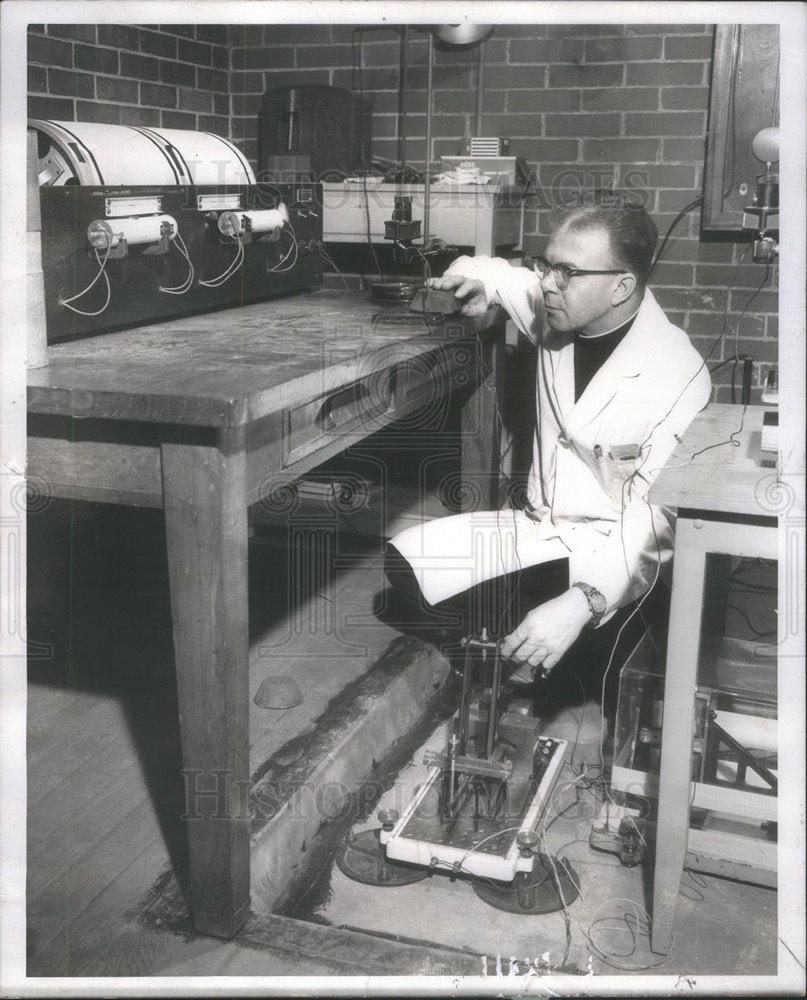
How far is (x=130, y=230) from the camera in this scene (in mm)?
1997

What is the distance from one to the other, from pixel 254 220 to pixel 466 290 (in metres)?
0.58

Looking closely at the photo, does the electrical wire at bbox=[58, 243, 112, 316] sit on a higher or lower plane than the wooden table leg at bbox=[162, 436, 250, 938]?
higher

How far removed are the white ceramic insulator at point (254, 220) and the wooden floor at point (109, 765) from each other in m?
1.20

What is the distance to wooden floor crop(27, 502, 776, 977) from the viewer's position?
167 cm

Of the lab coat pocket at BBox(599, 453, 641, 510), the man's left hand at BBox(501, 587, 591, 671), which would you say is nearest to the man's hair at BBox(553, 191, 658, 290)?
the lab coat pocket at BBox(599, 453, 641, 510)

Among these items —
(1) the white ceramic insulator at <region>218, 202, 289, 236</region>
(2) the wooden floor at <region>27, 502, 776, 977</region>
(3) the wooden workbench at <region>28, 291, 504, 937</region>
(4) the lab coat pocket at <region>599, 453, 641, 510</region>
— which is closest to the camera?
(3) the wooden workbench at <region>28, 291, 504, 937</region>

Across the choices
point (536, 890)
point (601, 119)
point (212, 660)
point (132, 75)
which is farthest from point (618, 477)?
point (132, 75)

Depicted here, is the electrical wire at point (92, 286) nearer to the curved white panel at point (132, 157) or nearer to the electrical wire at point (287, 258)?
the curved white panel at point (132, 157)

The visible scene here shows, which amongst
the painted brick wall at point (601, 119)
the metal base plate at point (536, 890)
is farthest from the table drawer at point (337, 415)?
the painted brick wall at point (601, 119)

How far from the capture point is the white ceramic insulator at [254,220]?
91.7 inches

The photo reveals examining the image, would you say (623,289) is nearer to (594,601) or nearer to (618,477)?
(618,477)

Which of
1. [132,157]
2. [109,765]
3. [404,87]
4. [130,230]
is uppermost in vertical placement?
[404,87]

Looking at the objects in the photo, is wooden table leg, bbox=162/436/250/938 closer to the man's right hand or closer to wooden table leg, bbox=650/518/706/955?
wooden table leg, bbox=650/518/706/955

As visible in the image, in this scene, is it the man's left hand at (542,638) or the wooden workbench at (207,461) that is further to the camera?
the man's left hand at (542,638)
